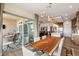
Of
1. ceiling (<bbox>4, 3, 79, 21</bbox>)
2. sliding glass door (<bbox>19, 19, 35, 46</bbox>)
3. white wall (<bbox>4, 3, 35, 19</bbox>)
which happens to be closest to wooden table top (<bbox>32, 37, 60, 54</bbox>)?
sliding glass door (<bbox>19, 19, 35, 46</bbox>)

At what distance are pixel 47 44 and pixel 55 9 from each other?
2.44 feet

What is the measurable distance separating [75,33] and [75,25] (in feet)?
0.55

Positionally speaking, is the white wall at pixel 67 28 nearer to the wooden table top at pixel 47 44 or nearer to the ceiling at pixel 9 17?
the wooden table top at pixel 47 44

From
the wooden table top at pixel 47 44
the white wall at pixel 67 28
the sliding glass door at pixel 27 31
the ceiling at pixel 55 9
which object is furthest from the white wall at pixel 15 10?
the white wall at pixel 67 28

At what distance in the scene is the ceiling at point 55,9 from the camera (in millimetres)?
2189

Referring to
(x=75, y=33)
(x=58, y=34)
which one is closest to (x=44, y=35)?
(x=58, y=34)

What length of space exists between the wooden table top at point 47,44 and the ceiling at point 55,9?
0.47 m

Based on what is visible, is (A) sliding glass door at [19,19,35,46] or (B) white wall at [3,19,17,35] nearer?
(B) white wall at [3,19,17,35]

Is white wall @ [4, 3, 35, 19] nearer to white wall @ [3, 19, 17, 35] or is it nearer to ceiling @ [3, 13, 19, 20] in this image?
ceiling @ [3, 13, 19, 20]

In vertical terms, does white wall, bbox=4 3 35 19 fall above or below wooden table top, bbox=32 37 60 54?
above

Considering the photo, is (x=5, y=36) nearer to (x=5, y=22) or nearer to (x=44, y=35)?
(x=5, y=22)

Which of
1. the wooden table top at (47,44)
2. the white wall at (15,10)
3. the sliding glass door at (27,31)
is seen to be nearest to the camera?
the white wall at (15,10)

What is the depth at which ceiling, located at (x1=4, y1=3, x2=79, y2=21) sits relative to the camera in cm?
219

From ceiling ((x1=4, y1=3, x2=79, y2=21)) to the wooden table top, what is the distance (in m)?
0.47
